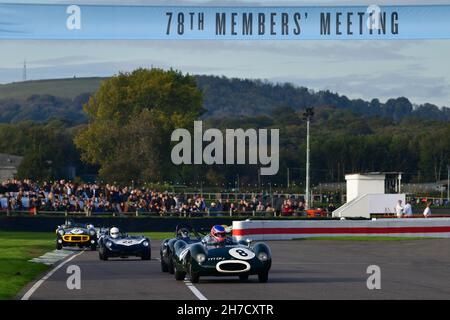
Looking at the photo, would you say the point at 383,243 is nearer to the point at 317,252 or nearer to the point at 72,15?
the point at 317,252

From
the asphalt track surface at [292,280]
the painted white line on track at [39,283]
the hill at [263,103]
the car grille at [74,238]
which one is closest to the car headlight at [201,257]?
the asphalt track surface at [292,280]

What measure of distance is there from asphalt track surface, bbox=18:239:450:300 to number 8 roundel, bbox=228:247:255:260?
499 millimetres

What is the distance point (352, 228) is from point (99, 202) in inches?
564

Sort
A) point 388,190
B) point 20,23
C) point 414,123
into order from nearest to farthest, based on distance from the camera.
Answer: point 20,23, point 388,190, point 414,123

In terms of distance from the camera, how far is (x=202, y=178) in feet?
327

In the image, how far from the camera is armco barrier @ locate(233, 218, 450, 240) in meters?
44.2

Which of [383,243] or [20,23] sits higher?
[20,23]

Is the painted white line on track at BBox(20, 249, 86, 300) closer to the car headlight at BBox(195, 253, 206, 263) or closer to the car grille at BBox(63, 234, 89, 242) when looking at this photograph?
the car headlight at BBox(195, 253, 206, 263)

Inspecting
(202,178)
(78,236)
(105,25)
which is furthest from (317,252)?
(202,178)

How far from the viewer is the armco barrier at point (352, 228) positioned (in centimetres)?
4416

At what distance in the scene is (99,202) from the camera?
5328cm

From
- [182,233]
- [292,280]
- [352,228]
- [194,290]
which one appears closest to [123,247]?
[182,233]
